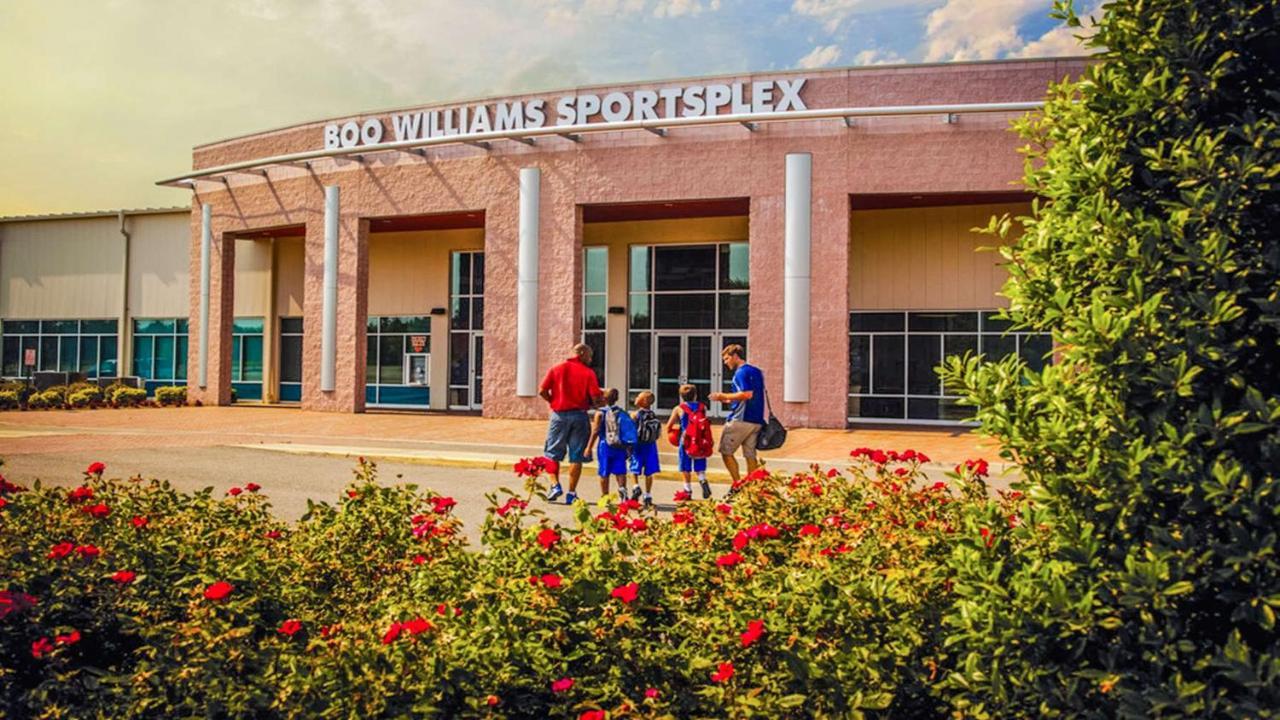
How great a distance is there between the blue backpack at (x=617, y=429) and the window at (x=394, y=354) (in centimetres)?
2168

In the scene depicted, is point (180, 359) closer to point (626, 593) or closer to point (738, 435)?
point (738, 435)

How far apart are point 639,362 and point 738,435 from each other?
17.5 meters

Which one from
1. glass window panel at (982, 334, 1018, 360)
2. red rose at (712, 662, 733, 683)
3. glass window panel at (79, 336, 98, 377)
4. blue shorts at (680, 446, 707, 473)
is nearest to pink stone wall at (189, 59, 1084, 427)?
glass window panel at (982, 334, 1018, 360)

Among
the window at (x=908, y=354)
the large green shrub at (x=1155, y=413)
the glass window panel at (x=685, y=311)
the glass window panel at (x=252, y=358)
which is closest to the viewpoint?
the large green shrub at (x=1155, y=413)

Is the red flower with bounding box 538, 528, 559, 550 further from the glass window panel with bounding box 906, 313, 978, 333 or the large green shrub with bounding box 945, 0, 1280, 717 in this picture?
the glass window panel with bounding box 906, 313, 978, 333

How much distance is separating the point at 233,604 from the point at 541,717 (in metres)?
1.25

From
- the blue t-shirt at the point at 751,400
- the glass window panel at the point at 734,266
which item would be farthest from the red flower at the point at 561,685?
the glass window panel at the point at 734,266

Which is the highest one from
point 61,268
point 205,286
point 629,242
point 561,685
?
point 61,268

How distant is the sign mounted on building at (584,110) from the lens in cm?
2327

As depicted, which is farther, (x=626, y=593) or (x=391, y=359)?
(x=391, y=359)

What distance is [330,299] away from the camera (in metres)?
28.2

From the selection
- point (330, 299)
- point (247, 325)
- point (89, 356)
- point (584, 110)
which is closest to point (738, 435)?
point (584, 110)

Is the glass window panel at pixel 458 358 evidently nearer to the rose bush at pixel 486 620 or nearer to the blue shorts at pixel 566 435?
the blue shorts at pixel 566 435

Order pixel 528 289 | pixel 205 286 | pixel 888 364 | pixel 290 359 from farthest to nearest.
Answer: pixel 290 359
pixel 205 286
pixel 888 364
pixel 528 289
